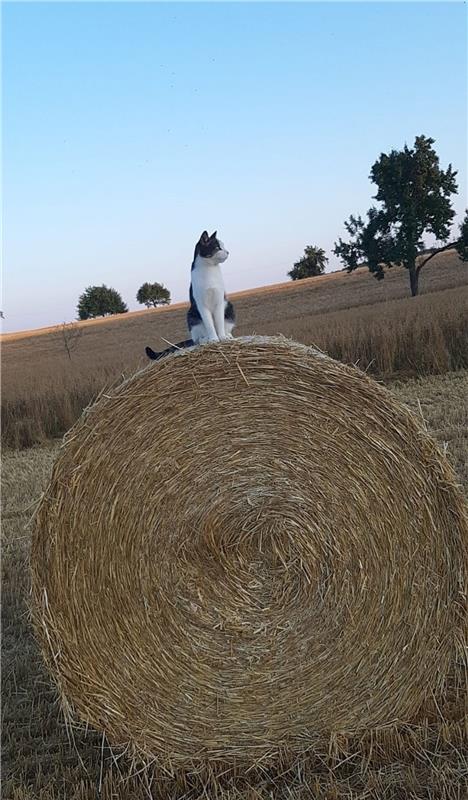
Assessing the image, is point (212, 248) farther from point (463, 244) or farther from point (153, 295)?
point (153, 295)

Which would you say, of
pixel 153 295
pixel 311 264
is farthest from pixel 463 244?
pixel 153 295

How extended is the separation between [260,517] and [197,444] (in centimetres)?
41

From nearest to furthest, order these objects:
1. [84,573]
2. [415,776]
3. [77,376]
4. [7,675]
Result: [415,776] < [84,573] < [7,675] < [77,376]

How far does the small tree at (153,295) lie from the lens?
6450 cm

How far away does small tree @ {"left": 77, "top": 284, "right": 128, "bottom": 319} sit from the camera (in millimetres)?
62281

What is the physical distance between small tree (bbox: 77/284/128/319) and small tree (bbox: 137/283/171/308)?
211cm

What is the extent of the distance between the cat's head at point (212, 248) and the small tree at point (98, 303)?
58.6 meters

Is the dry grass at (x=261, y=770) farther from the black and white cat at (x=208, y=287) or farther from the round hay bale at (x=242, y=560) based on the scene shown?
the black and white cat at (x=208, y=287)

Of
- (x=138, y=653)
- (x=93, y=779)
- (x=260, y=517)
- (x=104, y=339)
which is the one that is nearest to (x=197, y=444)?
(x=260, y=517)

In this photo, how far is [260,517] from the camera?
3178mm

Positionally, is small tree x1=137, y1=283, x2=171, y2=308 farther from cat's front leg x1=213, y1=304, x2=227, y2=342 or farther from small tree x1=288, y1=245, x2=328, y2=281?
cat's front leg x1=213, y1=304, x2=227, y2=342

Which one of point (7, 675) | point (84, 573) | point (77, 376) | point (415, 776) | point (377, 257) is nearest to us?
point (415, 776)

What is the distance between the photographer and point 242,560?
3197mm

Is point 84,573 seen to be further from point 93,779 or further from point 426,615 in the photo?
point 426,615
